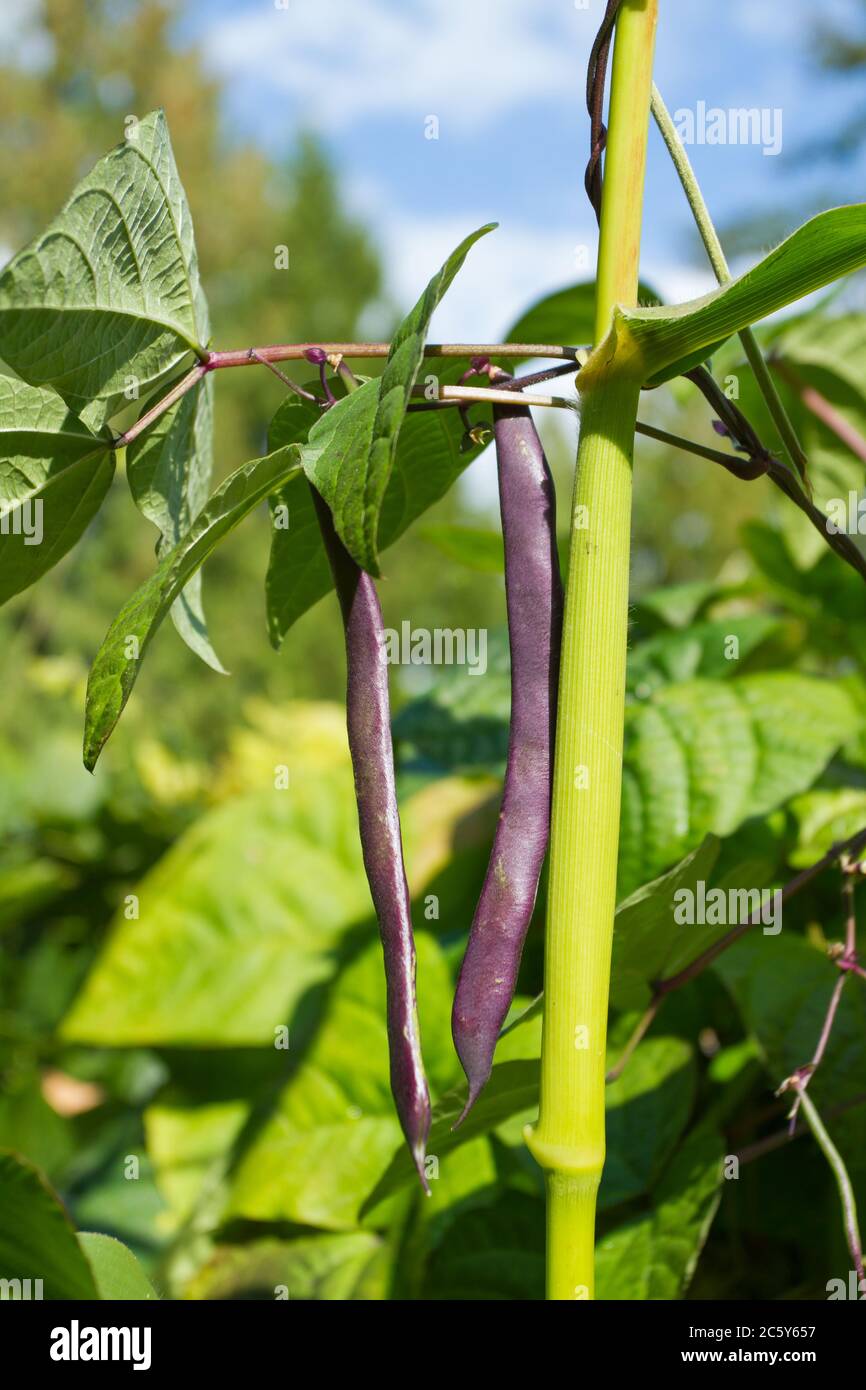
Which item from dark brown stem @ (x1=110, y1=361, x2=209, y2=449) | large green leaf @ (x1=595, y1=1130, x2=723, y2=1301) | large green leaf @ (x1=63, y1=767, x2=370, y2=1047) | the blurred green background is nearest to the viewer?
dark brown stem @ (x1=110, y1=361, x2=209, y2=449)

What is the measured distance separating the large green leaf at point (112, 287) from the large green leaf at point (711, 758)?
36cm

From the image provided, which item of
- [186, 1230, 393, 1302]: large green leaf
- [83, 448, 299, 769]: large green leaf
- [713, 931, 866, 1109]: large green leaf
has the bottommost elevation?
[186, 1230, 393, 1302]: large green leaf

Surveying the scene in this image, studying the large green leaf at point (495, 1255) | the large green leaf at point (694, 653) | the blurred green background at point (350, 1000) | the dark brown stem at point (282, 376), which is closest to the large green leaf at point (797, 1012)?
the blurred green background at point (350, 1000)

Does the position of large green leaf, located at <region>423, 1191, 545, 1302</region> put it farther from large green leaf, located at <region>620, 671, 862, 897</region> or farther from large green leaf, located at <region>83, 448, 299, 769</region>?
large green leaf, located at <region>83, 448, 299, 769</region>

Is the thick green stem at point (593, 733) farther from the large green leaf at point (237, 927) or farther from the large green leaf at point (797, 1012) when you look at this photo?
the large green leaf at point (237, 927)

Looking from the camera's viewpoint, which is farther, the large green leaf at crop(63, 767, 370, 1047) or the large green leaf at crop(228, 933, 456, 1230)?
the large green leaf at crop(63, 767, 370, 1047)

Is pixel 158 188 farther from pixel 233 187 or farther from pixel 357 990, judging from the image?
pixel 233 187

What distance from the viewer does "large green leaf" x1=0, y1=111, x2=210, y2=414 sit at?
299 mm

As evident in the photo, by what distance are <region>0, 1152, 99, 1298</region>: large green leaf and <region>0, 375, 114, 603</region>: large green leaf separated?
194mm

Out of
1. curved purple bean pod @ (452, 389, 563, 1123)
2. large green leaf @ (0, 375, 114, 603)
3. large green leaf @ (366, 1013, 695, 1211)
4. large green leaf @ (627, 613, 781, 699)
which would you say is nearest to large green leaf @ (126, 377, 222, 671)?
large green leaf @ (0, 375, 114, 603)

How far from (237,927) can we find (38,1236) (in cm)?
47

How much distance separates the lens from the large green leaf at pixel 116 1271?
1.30 feet

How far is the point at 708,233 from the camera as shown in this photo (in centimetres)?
35
